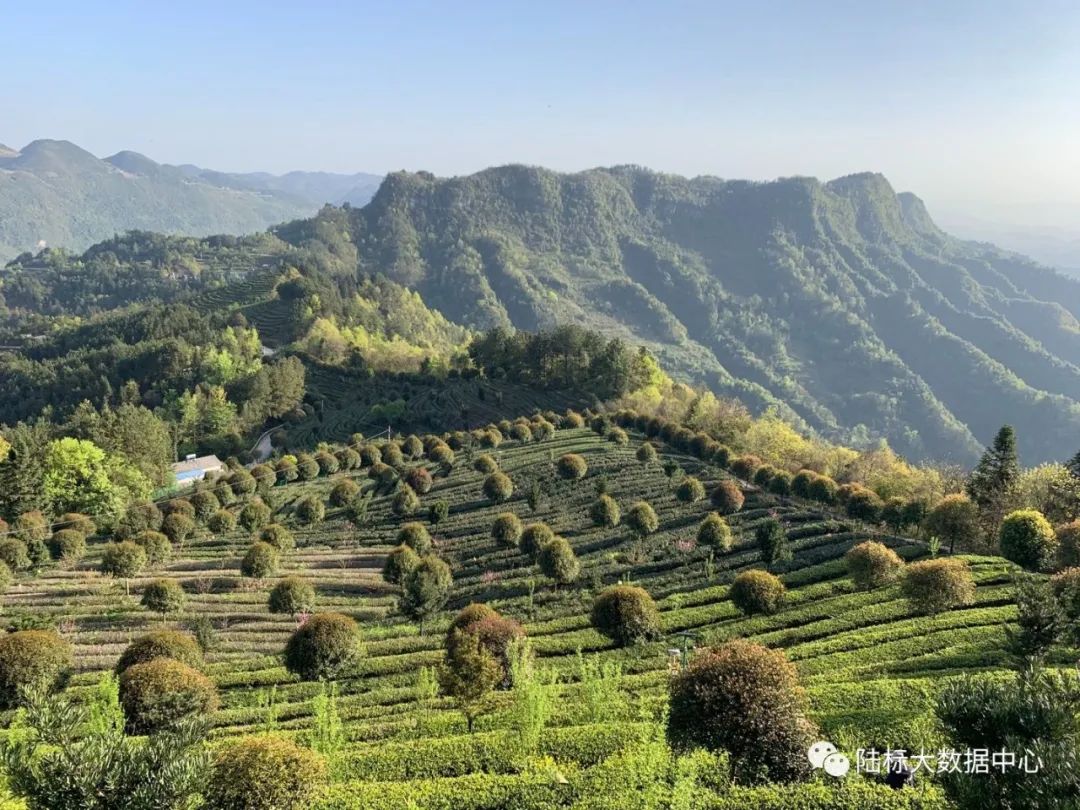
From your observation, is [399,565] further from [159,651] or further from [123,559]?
[123,559]

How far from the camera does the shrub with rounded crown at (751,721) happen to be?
13516mm

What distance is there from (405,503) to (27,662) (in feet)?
89.7

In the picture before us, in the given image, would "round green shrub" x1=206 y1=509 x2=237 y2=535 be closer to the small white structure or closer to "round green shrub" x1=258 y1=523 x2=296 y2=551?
"round green shrub" x1=258 y1=523 x2=296 y2=551

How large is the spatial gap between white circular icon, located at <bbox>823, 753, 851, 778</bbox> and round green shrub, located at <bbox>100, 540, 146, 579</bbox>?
1424 inches

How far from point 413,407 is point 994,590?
271ft

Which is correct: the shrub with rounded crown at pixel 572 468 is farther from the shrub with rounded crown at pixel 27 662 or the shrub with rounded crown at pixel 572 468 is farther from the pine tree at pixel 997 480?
the shrub with rounded crown at pixel 27 662

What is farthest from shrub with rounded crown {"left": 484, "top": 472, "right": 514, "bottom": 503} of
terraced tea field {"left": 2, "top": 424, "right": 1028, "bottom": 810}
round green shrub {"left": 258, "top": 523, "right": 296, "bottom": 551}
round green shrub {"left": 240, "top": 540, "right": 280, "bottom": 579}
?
round green shrub {"left": 240, "top": 540, "right": 280, "bottom": 579}

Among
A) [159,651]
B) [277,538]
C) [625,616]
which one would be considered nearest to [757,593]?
[625,616]

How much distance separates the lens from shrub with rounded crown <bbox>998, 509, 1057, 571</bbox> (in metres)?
28.6

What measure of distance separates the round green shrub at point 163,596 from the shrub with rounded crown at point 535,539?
18.0 meters

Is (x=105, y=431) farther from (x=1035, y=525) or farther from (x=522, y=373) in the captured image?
(x=1035, y=525)

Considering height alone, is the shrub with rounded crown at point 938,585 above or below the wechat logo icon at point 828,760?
below

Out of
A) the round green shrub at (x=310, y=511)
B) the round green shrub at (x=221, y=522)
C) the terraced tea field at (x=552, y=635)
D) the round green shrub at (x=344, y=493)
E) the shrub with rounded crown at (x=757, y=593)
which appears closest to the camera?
the terraced tea field at (x=552, y=635)

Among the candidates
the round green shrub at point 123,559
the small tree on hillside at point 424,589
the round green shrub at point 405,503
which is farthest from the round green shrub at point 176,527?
the small tree on hillside at point 424,589
